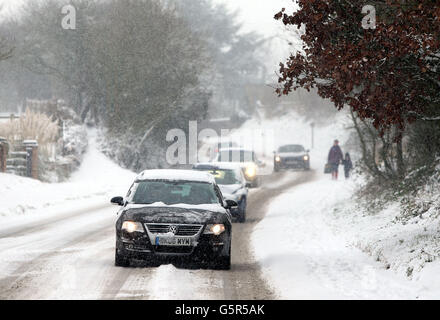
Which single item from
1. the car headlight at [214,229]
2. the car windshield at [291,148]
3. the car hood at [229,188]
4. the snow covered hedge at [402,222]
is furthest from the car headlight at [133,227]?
the car windshield at [291,148]

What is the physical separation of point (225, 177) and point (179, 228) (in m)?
9.85

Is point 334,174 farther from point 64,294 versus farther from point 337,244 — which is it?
point 64,294

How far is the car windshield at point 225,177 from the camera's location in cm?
2094

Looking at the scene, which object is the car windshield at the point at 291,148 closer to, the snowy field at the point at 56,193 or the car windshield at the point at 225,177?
the snowy field at the point at 56,193

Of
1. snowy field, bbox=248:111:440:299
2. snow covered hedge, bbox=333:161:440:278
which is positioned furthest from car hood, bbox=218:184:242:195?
snow covered hedge, bbox=333:161:440:278

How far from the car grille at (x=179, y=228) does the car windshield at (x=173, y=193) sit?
2.87 feet

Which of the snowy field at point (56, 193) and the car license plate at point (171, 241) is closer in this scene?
the car license plate at point (171, 241)

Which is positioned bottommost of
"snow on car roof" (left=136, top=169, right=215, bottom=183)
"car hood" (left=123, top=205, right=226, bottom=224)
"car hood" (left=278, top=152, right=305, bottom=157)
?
"car hood" (left=278, top=152, right=305, bottom=157)

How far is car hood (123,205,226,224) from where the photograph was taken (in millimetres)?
11328

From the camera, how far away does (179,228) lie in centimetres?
1132

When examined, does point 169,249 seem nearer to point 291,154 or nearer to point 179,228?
point 179,228

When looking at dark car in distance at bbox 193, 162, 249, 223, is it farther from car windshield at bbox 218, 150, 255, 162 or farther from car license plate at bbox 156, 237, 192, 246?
car windshield at bbox 218, 150, 255, 162

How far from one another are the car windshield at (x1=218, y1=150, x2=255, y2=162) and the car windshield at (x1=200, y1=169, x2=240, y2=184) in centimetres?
1280
